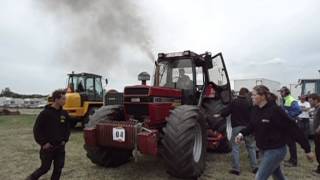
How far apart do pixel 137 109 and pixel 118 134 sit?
766 millimetres

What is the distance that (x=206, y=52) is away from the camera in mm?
8852

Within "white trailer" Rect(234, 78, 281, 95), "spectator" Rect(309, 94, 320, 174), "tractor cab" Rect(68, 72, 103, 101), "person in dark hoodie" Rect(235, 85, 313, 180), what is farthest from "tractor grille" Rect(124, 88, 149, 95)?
"white trailer" Rect(234, 78, 281, 95)

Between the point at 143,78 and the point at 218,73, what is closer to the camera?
the point at 143,78

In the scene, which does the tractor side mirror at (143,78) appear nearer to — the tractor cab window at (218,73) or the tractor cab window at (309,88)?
the tractor cab window at (218,73)

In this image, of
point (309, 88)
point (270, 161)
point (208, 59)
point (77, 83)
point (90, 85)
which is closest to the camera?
point (270, 161)

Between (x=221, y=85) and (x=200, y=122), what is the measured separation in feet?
9.23

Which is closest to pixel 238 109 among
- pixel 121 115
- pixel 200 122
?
pixel 200 122

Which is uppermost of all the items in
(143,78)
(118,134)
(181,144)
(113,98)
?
(143,78)

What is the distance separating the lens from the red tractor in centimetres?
635

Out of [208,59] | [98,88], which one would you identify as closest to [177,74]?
[208,59]

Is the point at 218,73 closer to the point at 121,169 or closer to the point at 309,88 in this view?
the point at 121,169

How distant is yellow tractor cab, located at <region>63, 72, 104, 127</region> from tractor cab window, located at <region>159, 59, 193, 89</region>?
24.4ft

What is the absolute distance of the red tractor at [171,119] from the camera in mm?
6348

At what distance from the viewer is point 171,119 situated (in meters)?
6.52
